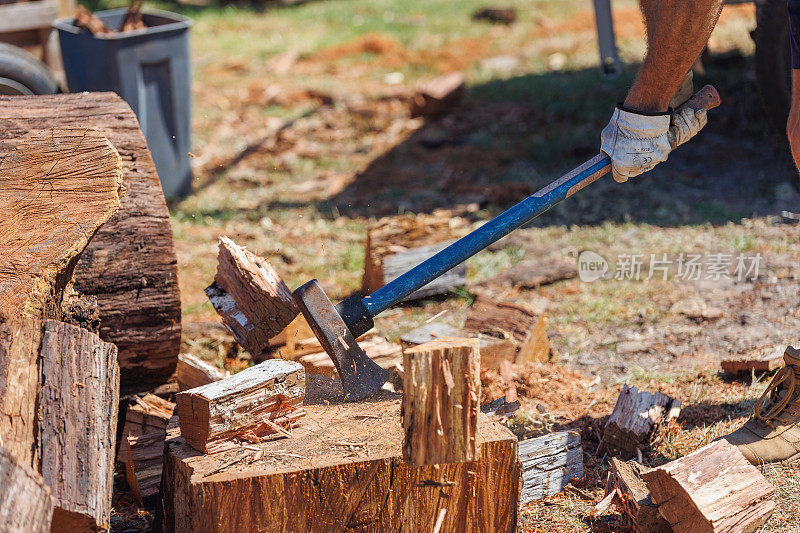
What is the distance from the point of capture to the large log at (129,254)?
262cm

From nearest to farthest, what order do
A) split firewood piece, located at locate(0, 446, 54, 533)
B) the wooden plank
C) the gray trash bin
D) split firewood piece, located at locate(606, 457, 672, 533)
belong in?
1. split firewood piece, located at locate(0, 446, 54, 533)
2. split firewood piece, located at locate(606, 457, 672, 533)
3. the gray trash bin
4. the wooden plank

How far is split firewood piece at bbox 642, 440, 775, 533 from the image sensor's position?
2.08m

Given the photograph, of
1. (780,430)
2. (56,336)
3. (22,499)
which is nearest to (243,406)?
(56,336)

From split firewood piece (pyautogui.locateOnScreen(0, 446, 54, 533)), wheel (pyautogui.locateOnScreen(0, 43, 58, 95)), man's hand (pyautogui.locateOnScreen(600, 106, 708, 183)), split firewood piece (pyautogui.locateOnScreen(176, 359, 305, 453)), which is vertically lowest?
split firewood piece (pyautogui.locateOnScreen(176, 359, 305, 453))

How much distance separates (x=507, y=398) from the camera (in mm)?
2900

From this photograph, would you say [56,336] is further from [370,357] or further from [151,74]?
[151,74]

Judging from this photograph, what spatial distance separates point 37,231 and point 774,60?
464 centimetres

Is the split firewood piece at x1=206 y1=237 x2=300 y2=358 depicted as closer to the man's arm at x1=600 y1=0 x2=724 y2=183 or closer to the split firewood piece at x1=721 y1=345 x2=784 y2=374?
the man's arm at x1=600 y1=0 x2=724 y2=183

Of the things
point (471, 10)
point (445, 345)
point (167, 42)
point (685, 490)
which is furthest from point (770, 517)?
point (471, 10)

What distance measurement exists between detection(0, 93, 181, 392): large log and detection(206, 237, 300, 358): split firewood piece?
21cm

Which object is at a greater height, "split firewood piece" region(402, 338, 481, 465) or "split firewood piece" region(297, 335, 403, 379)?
"split firewood piece" region(402, 338, 481, 465)


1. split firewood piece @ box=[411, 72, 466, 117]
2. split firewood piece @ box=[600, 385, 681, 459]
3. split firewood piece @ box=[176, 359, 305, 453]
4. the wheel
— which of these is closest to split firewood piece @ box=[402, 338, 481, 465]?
split firewood piece @ box=[176, 359, 305, 453]

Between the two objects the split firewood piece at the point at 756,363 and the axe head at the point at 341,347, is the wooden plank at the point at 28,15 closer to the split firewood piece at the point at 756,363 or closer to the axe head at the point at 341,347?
the axe head at the point at 341,347

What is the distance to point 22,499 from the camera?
1498 mm
